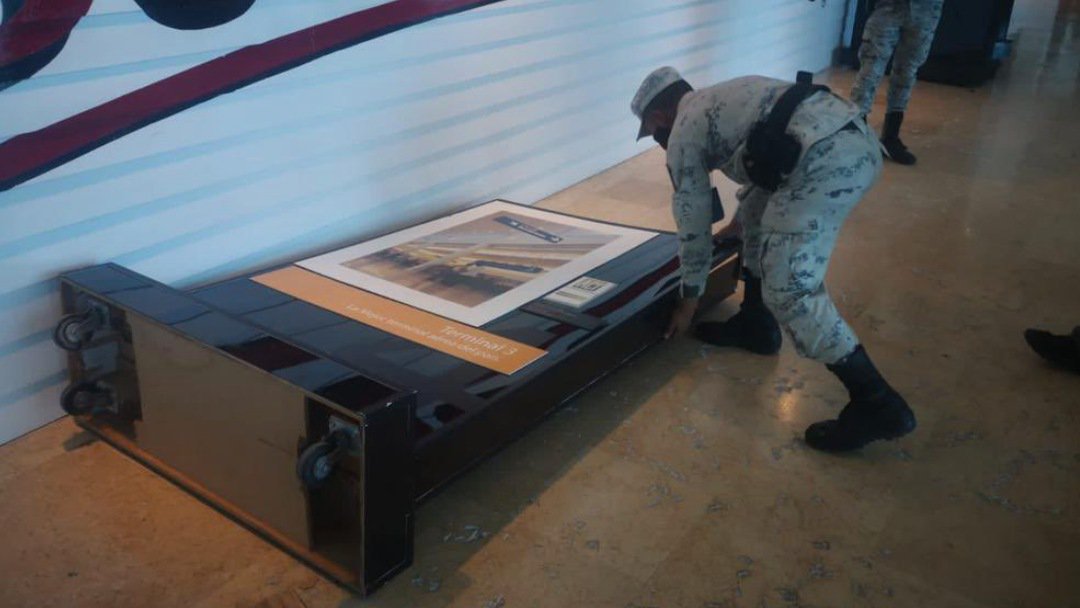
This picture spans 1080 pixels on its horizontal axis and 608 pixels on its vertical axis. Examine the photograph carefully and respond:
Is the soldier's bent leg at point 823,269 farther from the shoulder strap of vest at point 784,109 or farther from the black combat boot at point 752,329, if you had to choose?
the black combat boot at point 752,329

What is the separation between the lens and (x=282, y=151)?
2.46m

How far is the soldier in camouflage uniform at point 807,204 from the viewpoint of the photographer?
1926 mm

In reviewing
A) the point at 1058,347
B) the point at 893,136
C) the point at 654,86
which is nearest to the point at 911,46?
the point at 893,136

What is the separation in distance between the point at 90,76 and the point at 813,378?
6.32 ft

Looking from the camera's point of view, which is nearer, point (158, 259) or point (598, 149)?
point (158, 259)

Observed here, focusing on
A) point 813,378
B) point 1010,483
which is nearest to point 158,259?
point 813,378

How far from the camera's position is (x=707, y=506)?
181 centimetres

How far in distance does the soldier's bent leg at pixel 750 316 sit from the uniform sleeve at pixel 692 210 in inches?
12.3

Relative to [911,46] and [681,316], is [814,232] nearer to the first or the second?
[681,316]

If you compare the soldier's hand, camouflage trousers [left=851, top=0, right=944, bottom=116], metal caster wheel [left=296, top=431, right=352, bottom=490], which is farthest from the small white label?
camouflage trousers [left=851, top=0, right=944, bottom=116]

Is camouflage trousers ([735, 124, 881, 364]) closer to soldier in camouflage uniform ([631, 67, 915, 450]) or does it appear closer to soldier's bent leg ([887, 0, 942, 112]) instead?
soldier in camouflage uniform ([631, 67, 915, 450])

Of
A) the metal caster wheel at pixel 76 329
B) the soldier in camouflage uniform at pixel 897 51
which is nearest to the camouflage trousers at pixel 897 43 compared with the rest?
the soldier in camouflage uniform at pixel 897 51

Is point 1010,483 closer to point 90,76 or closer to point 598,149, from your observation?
point 90,76

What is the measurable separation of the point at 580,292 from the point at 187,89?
44.0 inches
